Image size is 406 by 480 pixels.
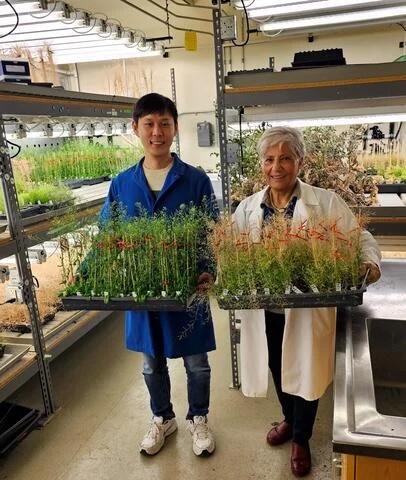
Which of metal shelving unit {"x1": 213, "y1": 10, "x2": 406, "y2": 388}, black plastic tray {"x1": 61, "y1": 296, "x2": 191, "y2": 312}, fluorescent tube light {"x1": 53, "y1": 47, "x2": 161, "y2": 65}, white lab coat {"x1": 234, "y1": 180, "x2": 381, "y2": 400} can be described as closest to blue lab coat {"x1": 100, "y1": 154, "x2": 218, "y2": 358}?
white lab coat {"x1": 234, "y1": 180, "x2": 381, "y2": 400}

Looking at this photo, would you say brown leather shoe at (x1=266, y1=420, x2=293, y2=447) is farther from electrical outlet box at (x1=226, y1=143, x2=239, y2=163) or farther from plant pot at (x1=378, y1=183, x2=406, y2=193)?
plant pot at (x1=378, y1=183, x2=406, y2=193)

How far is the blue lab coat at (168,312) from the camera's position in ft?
6.32

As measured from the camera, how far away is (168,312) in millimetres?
1981

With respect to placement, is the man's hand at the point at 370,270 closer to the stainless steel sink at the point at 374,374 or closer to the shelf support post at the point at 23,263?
the stainless steel sink at the point at 374,374

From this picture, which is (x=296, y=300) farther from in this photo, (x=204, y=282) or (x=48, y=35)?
(x=48, y=35)

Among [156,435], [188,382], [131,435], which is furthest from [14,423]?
[188,382]

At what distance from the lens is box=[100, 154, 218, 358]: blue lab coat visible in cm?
193

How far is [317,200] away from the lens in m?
1.72

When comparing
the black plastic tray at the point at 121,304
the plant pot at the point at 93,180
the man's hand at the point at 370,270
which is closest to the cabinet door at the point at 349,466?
the man's hand at the point at 370,270

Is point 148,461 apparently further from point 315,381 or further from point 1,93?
point 1,93

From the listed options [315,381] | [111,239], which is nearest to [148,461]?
[315,381]

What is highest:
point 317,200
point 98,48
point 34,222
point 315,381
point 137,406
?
point 98,48

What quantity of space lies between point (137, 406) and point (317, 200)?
1.76 meters

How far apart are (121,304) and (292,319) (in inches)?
28.1
